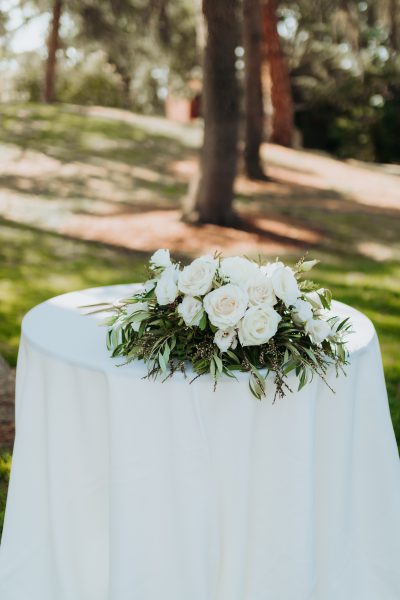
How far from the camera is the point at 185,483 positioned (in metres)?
2.48

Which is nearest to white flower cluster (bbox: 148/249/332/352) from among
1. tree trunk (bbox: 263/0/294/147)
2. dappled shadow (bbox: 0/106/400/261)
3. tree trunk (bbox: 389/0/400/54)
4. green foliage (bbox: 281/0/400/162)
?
dappled shadow (bbox: 0/106/400/261)

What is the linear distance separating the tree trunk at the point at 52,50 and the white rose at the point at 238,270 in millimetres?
17239

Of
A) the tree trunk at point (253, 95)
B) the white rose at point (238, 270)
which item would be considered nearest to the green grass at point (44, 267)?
the white rose at point (238, 270)

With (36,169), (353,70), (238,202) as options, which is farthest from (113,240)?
(353,70)

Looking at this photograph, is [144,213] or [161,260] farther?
[144,213]

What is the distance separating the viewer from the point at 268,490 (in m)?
2.55

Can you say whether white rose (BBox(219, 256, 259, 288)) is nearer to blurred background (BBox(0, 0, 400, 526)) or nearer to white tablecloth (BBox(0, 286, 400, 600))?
white tablecloth (BBox(0, 286, 400, 600))

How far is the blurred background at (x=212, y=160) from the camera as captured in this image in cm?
843

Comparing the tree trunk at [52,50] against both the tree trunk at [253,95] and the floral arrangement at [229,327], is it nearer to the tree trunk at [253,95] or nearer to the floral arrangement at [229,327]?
the tree trunk at [253,95]

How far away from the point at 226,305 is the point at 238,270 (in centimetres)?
17

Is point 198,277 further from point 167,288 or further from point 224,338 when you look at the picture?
point 224,338

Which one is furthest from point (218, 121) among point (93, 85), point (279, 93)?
point (93, 85)

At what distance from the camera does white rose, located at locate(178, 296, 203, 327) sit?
2.41 m

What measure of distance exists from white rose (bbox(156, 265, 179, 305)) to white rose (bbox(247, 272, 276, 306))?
249 millimetres
